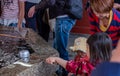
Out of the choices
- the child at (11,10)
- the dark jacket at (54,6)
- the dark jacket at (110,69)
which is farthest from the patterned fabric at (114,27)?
the dark jacket at (110,69)

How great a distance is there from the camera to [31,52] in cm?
280

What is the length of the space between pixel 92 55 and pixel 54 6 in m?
1.59

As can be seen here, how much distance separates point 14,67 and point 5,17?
1623 mm

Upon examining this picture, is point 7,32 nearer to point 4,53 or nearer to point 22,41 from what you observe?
point 22,41

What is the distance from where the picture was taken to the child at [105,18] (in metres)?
2.28

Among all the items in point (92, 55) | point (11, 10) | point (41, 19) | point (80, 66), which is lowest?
point (80, 66)

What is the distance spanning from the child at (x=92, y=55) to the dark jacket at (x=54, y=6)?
2.78ft

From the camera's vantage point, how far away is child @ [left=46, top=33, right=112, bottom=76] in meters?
A: 1.83

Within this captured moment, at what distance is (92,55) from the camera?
191cm

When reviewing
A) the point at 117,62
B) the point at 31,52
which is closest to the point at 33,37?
the point at 31,52

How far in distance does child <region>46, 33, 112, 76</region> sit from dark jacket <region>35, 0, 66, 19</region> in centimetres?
85

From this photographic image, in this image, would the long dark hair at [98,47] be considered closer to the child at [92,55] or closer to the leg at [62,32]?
the child at [92,55]

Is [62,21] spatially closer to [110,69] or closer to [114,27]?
[114,27]

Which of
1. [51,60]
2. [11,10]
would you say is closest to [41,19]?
[11,10]
